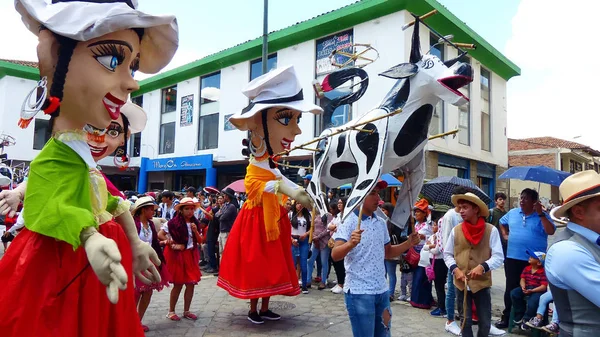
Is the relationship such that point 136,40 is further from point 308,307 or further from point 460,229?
point 308,307

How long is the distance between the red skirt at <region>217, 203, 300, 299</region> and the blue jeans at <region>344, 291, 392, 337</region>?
5.16 ft

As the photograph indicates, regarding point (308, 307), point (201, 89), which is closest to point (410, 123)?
point (308, 307)

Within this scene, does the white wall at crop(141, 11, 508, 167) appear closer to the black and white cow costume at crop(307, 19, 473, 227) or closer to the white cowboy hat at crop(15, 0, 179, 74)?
the black and white cow costume at crop(307, 19, 473, 227)

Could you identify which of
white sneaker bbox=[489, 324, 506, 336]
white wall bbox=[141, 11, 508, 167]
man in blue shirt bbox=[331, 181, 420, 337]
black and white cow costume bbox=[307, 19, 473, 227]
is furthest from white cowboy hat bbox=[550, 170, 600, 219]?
white wall bbox=[141, 11, 508, 167]

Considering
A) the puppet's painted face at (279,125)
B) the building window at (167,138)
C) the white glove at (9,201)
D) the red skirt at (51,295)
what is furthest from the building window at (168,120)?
the red skirt at (51,295)

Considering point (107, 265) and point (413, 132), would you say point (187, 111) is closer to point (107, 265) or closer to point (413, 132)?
point (413, 132)

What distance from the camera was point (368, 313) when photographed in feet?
9.78

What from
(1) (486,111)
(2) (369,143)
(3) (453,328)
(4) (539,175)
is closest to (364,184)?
(2) (369,143)

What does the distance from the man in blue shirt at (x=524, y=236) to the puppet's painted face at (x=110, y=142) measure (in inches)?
177

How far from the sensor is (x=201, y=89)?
64.7 ft

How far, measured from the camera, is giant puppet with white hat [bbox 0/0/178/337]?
6.59 ft

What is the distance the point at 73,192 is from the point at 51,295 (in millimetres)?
519

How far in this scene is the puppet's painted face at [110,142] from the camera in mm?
3024

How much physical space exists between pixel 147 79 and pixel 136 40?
819 inches
